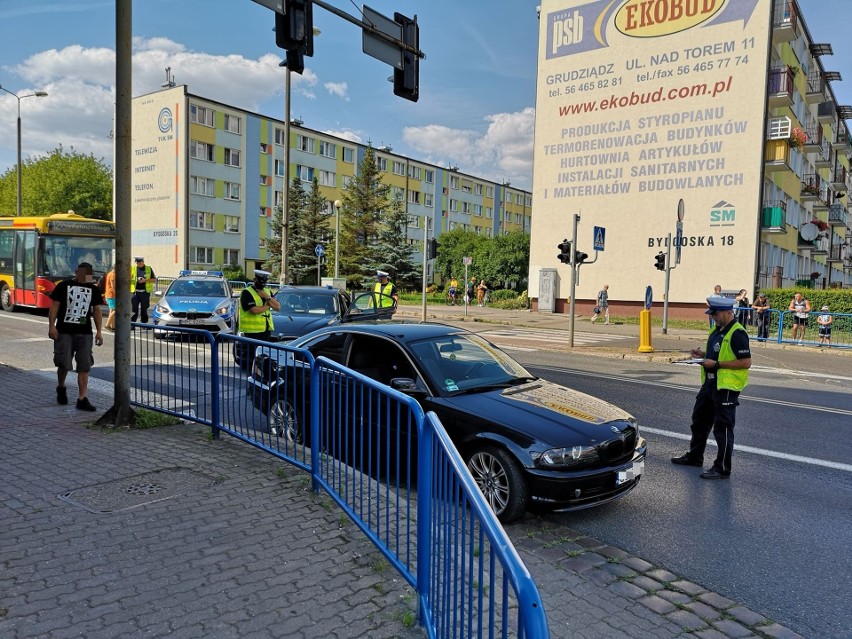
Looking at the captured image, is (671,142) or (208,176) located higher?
(208,176)

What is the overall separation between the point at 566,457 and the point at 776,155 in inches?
1224

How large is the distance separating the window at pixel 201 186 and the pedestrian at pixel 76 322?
44.4 meters

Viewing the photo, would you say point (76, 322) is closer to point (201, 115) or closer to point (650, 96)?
point (650, 96)

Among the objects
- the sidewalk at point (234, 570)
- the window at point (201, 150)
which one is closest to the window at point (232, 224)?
the window at point (201, 150)

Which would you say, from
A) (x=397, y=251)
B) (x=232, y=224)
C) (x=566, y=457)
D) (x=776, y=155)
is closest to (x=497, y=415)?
(x=566, y=457)

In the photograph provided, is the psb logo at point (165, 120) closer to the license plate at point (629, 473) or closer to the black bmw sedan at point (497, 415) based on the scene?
the black bmw sedan at point (497, 415)

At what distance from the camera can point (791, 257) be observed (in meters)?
38.3

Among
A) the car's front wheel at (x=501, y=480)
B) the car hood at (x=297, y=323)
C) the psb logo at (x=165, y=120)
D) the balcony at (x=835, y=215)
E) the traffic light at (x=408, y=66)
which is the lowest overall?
the car's front wheel at (x=501, y=480)

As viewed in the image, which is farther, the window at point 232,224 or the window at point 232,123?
the window at point 232,224

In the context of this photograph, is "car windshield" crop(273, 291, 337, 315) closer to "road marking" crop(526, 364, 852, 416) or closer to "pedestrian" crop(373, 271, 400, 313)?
"pedestrian" crop(373, 271, 400, 313)

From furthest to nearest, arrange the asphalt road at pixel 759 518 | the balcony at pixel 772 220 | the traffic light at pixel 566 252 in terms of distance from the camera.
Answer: the balcony at pixel 772 220
the traffic light at pixel 566 252
the asphalt road at pixel 759 518

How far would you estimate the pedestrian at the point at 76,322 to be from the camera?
7551mm

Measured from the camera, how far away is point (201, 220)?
164ft

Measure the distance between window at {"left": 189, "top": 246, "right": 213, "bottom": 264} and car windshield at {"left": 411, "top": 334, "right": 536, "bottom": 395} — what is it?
47.3 metres
